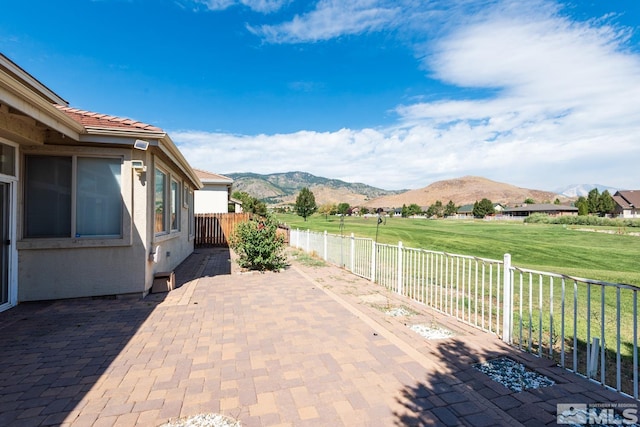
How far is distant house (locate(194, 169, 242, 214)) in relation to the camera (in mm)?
22641

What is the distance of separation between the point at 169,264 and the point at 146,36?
944 cm

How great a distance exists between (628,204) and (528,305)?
10253cm

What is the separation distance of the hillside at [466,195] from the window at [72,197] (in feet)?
483

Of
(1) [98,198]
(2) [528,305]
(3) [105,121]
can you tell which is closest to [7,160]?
(1) [98,198]

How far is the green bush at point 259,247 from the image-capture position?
9.25 metres

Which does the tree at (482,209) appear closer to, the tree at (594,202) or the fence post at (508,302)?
the tree at (594,202)

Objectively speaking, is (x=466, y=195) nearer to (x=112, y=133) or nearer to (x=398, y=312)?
(x=398, y=312)

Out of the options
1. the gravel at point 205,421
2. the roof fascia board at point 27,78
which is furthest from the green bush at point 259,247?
the gravel at point 205,421

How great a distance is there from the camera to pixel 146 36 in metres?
12.1

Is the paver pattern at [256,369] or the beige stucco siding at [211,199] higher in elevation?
the beige stucco siding at [211,199]

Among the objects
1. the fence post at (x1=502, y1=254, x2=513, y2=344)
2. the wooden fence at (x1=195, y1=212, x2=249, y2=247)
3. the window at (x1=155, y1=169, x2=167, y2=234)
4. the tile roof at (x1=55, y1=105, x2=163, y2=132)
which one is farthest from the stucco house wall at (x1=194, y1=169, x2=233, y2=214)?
the fence post at (x1=502, y1=254, x2=513, y2=344)

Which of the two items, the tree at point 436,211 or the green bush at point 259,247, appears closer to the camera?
the green bush at point 259,247

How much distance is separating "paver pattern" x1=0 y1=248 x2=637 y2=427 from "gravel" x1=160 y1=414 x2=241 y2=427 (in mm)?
72

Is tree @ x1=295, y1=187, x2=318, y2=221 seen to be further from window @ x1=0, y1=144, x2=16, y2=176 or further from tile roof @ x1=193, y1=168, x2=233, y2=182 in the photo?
window @ x1=0, y1=144, x2=16, y2=176
